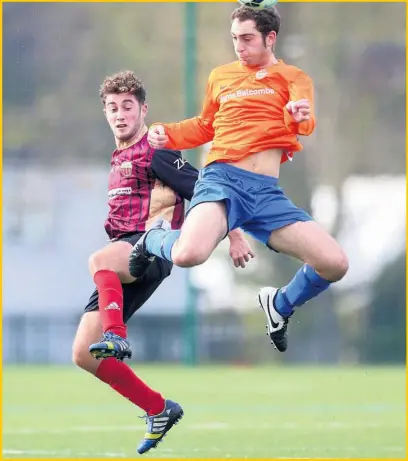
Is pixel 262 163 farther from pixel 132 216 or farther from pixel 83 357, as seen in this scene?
pixel 83 357

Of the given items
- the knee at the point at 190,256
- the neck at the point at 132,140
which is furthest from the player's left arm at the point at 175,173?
the knee at the point at 190,256

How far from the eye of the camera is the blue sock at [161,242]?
6.19 m

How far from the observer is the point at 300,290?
6512 millimetres

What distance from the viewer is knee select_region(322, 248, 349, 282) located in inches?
248

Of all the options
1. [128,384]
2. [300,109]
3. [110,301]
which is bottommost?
[128,384]

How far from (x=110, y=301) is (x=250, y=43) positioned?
133cm

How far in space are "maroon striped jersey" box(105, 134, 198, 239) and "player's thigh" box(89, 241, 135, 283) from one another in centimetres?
12

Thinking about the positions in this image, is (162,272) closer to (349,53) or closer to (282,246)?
(282,246)

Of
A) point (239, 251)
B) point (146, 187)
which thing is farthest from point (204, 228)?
point (146, 187)

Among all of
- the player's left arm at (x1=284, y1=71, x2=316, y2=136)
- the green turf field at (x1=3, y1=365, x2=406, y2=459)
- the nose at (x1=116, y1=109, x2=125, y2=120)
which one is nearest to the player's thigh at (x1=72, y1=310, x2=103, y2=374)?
the green turf field at (x1=3, y1=365, x2=406, y2=459)

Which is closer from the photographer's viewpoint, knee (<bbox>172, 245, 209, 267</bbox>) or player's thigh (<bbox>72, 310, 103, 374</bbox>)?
knee (<bbox>172, 245, 209, 267</bbox>)

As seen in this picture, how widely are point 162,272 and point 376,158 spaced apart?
10051 mm

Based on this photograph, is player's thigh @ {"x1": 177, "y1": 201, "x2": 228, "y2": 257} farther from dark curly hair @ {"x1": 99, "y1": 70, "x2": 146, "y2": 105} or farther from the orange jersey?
dark curly hair @ {"x1": 99, "y1": 70, "x2": 146, "y2": 105}

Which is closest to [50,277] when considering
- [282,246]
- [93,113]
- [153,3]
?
[93,113]
